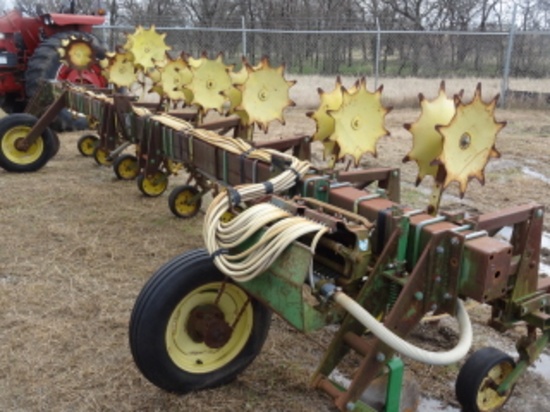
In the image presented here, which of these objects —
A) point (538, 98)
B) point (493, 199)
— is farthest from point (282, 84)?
point (538, 98)

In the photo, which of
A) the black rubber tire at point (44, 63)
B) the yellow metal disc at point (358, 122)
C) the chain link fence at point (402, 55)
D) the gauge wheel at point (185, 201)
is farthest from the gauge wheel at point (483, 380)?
the chain link fence at point (402, 55)

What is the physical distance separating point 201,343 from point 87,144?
21.0 ft

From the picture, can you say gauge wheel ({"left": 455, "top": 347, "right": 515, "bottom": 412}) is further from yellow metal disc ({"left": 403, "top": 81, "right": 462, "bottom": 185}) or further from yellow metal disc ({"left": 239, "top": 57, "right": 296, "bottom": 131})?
yellow metal disc ({"left": 239, "top": 57, "right": 296, "bottom": 131})

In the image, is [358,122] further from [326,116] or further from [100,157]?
[100,157]

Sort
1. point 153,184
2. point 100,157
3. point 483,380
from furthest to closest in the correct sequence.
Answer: point 100,157
point 153,184
point 483,380

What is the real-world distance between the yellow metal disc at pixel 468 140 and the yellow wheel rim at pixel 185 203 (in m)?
3.44

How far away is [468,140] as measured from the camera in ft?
8.23

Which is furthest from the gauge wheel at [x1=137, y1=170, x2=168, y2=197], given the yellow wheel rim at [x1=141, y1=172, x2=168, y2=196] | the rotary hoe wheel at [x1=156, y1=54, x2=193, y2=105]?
the rotary hoe wheel at [x1=156, y1=54, x2=193, y2=105]

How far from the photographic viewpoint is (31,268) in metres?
4.38

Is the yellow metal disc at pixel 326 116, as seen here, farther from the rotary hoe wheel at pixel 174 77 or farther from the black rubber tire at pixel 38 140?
the black rubber tire at pixel 38 140

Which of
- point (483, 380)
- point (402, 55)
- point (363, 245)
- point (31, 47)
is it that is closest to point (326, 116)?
point (363, 245)

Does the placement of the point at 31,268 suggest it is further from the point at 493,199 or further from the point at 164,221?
the point at 493,199

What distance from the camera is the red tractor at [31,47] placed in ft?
32.3

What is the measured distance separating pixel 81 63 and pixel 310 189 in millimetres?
5550
